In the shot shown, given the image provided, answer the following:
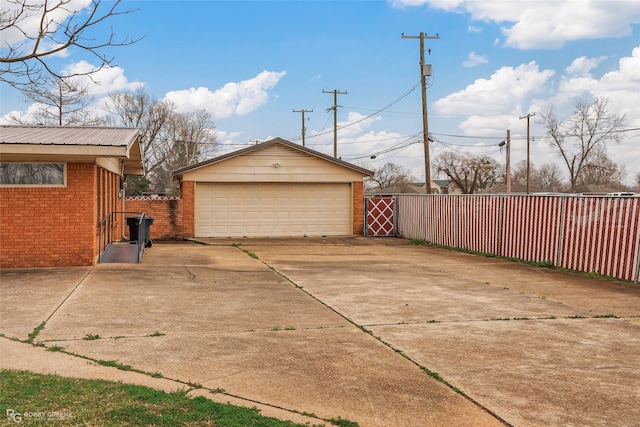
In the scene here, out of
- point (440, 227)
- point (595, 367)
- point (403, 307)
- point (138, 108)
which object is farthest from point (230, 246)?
point (138, 108)

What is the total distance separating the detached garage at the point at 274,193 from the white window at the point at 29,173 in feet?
32.1

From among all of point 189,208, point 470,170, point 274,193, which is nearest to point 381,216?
point 274,193

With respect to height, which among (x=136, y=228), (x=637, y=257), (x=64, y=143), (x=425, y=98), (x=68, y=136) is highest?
(x=425, y=98)

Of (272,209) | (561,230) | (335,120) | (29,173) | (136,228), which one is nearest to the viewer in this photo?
(29,173)

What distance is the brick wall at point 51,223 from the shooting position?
478 inches

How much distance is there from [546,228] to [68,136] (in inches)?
440

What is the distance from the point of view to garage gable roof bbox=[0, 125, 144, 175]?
10.9 m

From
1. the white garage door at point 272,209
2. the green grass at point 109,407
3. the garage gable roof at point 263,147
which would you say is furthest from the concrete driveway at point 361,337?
the white garage door at point 272,209

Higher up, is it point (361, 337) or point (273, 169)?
point (273, 169)

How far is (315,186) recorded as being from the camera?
2370 cm

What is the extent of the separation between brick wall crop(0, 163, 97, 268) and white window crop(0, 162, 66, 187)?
0.45 ft

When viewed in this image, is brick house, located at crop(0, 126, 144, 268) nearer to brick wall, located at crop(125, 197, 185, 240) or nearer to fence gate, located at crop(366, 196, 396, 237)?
brick wall, located at crop(125, 197, 185, 240)

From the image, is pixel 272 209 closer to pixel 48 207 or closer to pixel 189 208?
pixel 189 208

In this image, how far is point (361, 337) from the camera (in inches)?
259
